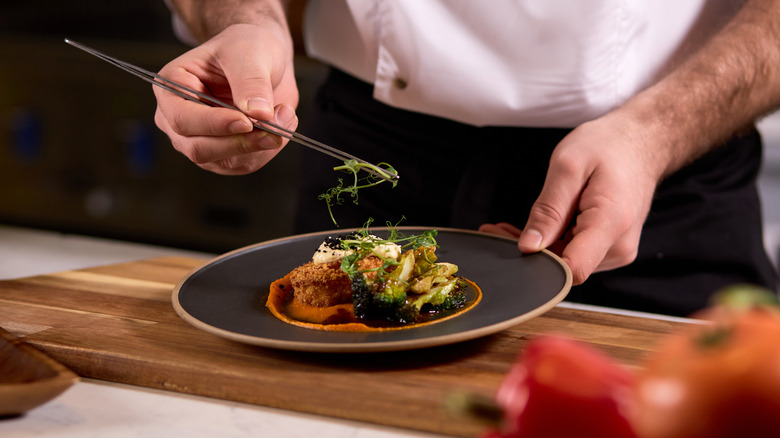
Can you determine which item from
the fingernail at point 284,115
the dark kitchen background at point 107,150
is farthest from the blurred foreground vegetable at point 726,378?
the dark kitchen background at point 107,150

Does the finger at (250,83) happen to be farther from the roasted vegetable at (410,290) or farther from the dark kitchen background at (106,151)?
the dark kitchen background at (106,151)

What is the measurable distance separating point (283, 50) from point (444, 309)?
2.01 feet

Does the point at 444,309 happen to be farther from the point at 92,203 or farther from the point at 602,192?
the point at 92,203

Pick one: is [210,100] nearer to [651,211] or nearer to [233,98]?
[233,98]

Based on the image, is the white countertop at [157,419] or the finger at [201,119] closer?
the white countertop at [157,419]

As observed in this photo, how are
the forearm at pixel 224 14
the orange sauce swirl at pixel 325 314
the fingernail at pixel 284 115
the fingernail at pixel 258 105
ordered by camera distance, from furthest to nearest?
1. the forearm at pixel 224 14
2. the fingernail at pixel 284 115
3. the fingernail at pixel 258 105
4. the orange sauce swirl at pixel 325 314

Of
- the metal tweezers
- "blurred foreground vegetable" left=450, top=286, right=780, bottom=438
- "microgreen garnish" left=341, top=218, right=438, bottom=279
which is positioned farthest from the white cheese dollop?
"blurred foreground vegetable" left=450, top=286, right=780, bottom=438

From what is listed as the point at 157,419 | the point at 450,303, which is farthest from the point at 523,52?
the point at 157,419

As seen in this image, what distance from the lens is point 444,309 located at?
40.9 inches

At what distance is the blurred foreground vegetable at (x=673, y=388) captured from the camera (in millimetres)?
386

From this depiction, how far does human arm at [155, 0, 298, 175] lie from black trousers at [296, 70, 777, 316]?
331mm

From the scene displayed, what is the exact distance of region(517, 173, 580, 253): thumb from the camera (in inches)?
45.1

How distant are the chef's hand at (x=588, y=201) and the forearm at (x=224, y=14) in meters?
0.68

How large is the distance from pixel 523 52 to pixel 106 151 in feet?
9.00
